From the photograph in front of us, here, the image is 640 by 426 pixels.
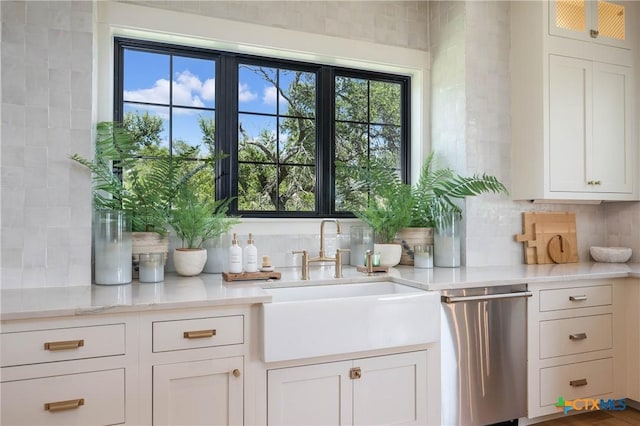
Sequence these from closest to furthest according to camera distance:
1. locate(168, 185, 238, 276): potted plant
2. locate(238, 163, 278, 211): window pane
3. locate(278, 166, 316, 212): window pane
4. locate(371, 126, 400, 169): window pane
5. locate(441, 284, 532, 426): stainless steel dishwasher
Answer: locate(441, 284, 532, 426): stainless steel dishwasher < locate(168, 185, 238, 276): potted plant < locate(238, 163, 278, 211): window pane < locate(278, 166, 316, 212): window pane < locate(371, 126, 400, 169): window pane

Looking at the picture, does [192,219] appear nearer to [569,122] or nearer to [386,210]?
[386,210]

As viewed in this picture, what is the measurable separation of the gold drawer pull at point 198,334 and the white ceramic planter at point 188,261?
62 centimetres

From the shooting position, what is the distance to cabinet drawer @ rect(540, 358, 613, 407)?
8.17 feet

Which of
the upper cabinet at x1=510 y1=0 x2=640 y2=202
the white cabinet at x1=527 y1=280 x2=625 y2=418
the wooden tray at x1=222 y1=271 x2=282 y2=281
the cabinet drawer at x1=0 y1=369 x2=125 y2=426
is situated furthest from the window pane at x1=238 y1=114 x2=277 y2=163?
the white cabinet at x1=527 y1=280 x2=625 y2=418

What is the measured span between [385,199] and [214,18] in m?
1.53

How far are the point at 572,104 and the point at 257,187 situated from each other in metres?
2.12

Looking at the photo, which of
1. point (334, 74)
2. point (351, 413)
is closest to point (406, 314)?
point (351, 413)

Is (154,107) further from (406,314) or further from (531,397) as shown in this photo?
(531,397)

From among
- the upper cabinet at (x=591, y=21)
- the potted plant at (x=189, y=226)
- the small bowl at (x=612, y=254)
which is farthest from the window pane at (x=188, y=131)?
the small bowl at (x=612, y=254)

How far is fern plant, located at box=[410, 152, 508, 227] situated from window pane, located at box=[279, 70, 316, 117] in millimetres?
870

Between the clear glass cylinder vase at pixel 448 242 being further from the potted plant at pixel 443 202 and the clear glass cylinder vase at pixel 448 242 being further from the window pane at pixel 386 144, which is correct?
the window pane at pixel 386 144

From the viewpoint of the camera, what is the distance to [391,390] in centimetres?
212

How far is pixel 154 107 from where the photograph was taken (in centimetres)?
264

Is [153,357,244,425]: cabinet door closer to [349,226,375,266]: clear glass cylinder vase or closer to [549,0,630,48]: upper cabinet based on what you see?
[349,226,375,266]: clear glass cylinder vase
